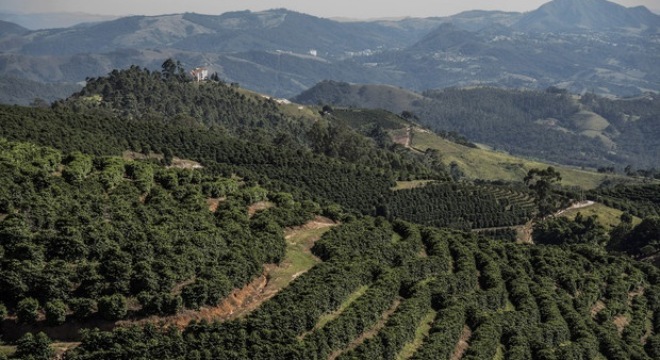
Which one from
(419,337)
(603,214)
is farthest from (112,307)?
(603,214)

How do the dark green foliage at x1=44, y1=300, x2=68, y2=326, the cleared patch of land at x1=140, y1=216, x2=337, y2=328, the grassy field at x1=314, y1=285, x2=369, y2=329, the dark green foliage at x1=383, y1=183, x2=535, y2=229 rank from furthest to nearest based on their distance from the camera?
the dark green foliage at x1=383, y1=183, x2=535, y2=229, the grassy field at x1=314, y1=285, x2=369, y2=329, the cleared patch of land at x1=140, y1=216, x2=337, y2=328, the dark green foliage at x1=44, y1=300, x2=68, y2=326

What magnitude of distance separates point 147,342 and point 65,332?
5.24 metres

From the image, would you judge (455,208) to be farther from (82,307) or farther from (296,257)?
(82,307)

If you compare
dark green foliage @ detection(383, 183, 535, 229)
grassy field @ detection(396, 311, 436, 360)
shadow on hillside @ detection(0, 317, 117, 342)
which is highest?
shadow on hillside @ detection(0, 317, 117, 342)

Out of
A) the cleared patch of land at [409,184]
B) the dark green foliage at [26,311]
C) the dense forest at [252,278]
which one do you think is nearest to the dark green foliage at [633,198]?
the cleared patch of land at [409,184]

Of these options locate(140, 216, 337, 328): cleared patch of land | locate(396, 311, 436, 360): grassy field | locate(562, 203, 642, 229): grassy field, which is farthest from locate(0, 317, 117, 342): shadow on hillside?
locate(562, 203, 642, 229): grassy field

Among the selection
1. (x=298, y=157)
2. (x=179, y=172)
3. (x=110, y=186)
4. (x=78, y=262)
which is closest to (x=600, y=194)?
(x=298, y=157)

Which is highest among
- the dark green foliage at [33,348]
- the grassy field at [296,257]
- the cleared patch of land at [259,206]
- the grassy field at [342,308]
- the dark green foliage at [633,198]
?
the dark green foliage at [33,348]

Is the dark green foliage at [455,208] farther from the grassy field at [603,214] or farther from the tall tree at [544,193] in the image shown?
the grassy field at [603,214]

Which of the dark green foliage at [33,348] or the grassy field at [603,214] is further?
the grassy field at [603,214]

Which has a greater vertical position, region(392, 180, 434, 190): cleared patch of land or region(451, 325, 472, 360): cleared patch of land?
region(451, 325, 472, 360): cleared patch of land

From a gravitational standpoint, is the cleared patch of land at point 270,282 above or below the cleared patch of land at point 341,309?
above

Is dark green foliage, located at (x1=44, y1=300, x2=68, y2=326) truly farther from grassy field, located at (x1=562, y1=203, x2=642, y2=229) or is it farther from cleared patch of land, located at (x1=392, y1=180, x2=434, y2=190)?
grassy field, located at (x1=562, y1=203, x2=642, y2=229)

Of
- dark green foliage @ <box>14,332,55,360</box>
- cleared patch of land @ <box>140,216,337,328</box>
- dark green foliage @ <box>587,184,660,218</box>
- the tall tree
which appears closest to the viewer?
dark green foliage @ <box>14,332,55,360</box>
